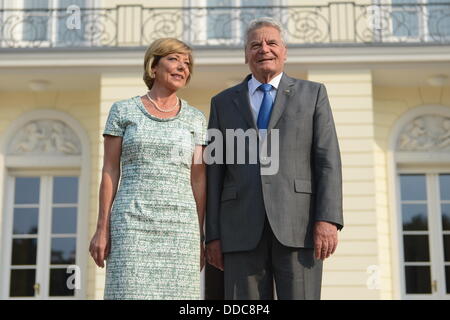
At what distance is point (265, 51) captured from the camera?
372 centimetres

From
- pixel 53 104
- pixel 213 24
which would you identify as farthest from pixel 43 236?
pixel 213 24

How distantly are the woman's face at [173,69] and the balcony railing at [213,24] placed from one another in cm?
681

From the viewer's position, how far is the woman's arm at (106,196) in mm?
3625

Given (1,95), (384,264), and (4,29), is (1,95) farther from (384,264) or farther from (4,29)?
(384,264)

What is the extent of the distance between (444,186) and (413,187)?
0.43 meters

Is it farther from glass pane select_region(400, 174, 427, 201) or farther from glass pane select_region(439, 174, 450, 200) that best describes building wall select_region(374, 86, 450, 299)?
glass pane select_region(439, 174, 450, 200)

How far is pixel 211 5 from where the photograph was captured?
1148 centimetres

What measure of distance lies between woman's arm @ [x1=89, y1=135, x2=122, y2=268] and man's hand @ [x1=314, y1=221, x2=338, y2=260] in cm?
98

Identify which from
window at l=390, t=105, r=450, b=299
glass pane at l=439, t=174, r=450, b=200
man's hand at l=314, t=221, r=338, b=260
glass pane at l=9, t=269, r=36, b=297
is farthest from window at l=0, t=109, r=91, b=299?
man's hand at l=314, t=221, r=338, b=260

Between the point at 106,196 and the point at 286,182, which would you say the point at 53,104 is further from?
the point at 286,182

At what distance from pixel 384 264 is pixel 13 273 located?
5215 mm

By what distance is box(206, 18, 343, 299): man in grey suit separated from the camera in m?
3.51

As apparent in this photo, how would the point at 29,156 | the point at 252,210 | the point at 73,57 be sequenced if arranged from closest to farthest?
the point at 252,210 < the point at 73,57 < the point at 29,156
